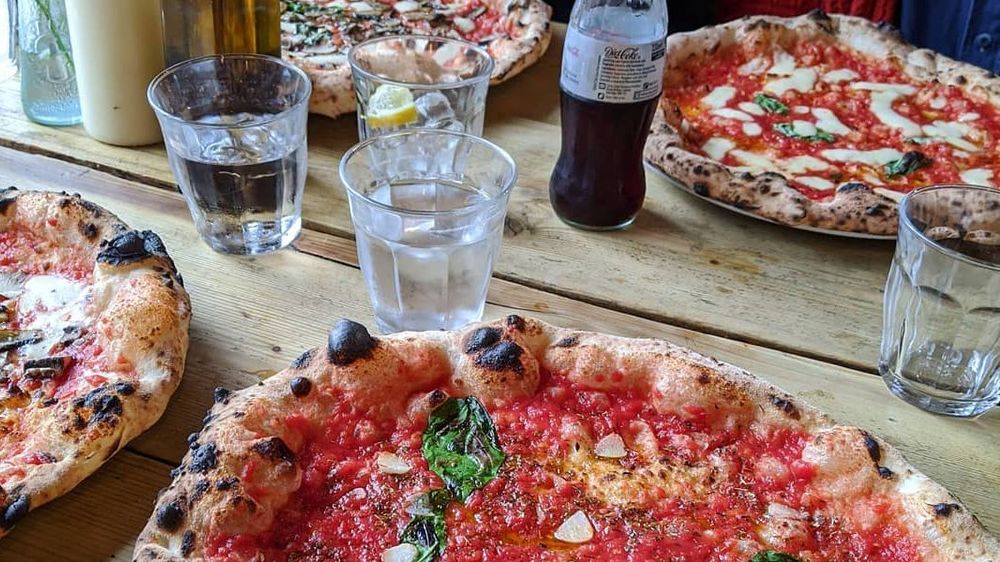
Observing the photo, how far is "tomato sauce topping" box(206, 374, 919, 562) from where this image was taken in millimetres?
1226

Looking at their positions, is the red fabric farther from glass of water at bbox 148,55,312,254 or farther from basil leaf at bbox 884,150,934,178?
glass of water at bbox 148,55,312,254

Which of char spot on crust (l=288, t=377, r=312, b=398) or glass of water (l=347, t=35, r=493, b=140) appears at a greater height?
glass of water (l=347, t=35, r=493, b=140)

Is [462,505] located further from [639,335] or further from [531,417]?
[639,335]

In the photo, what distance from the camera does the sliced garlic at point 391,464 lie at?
1.33m

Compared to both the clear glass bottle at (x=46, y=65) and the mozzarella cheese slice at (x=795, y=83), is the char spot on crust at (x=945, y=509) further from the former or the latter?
the clear glass bottle at (x=46, y=65)

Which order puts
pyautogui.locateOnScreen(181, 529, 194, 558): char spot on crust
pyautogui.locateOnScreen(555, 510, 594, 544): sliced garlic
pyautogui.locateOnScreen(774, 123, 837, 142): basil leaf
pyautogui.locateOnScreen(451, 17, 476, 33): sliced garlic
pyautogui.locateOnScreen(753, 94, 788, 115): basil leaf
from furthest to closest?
1. pyautogui.locateOnScreen(451, 17, 476, 33): sliced garlic
2. pyautogui.locateOnScreen(753, 94, 788, 115): basil leaf
3. pyautogui.locateOnScreen(774, 123, 837, 142): basil leaf
4. pyautogui.locateOnScreen(555, 510, 594, 544): sliced garlic
5. pyautogui.locateOnScreen(181, 529, 194, 558): char spot on crust

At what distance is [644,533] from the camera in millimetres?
1250

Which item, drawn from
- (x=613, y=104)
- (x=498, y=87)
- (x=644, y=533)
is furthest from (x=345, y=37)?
(x=644, y=533)

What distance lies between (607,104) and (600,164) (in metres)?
0.16

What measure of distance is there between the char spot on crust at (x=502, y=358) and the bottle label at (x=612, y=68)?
0.62 m

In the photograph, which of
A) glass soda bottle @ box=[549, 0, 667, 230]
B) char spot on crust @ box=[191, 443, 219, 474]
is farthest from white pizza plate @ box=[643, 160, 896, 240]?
char spot on crust @ box=[191, 443, 219, 474]

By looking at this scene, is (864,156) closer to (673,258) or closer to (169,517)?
(673,258)

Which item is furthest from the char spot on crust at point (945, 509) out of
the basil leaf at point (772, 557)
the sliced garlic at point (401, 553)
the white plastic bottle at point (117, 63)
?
the white plastic bottle at point (117, 63)

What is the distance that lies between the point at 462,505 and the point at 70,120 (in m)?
1.56
